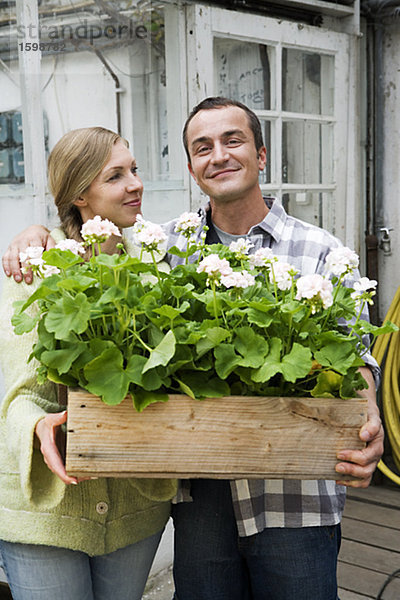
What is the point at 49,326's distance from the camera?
1224 millimetres

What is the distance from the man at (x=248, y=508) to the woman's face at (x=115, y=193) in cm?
18

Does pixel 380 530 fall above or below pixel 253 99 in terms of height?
below

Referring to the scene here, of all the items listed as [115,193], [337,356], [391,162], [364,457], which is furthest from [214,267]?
[391,162]

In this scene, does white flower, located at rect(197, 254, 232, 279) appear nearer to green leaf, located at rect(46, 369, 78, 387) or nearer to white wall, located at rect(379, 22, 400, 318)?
green leaf, located at rect(46, 369, 78, 387)

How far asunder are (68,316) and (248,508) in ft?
2.14

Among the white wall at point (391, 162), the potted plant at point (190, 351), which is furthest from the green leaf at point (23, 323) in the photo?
the white wall at point (391, 162)

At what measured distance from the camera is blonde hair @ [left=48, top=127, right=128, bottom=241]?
5.47ft

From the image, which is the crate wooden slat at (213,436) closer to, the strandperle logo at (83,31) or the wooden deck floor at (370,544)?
the strandperle logo at (83,31)

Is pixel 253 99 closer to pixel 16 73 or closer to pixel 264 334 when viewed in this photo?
pixel 16 73

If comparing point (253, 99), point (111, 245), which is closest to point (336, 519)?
point (111, 245)

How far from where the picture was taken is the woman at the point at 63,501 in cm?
144

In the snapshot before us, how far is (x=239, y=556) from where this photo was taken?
1.71 meters

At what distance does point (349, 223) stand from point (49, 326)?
8.74ft

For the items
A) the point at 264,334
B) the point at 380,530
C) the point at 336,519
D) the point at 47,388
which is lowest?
the point at 380,530
